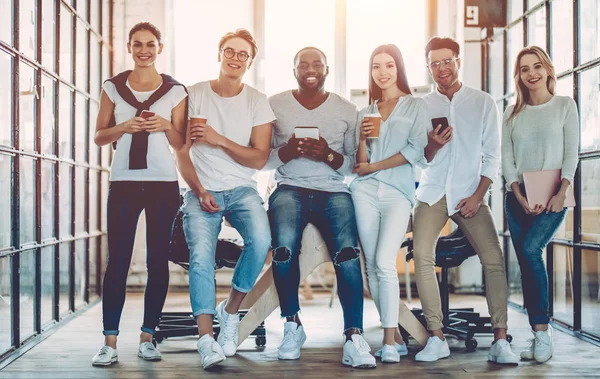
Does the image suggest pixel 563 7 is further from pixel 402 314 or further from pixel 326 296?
pixel 326 296

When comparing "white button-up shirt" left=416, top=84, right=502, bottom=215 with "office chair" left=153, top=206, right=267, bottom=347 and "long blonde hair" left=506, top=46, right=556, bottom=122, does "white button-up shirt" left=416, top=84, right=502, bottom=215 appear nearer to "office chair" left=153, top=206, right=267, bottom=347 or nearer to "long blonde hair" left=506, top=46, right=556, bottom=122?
"long blonde hair" left=506, top=46, right=556, bottom=122

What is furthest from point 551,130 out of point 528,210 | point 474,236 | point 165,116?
point 165,116

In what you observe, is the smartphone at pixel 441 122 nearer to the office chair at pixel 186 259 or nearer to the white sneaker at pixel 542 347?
the white sneaker at pixel 542 347

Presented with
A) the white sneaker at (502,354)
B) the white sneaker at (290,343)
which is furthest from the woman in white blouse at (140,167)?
the white sneaker at (502,354)

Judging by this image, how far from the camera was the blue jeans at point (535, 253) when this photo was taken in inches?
119

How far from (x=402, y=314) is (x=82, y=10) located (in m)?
2.96

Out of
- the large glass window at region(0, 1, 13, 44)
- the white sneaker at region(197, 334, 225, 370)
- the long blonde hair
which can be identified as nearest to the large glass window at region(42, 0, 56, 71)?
the large glass window at region(0, 1, 13, 44)

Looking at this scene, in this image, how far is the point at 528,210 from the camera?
119 inches

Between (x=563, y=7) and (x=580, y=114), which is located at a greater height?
(x=563, y=7)

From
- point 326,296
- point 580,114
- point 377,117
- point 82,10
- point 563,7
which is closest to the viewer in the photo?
point 377,117

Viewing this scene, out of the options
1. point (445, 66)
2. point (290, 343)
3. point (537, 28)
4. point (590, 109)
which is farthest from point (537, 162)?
point (537, 28)

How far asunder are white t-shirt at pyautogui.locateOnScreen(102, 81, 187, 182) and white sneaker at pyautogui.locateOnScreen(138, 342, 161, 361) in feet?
2.41

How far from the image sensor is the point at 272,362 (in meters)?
3.02

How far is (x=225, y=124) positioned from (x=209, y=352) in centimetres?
97
